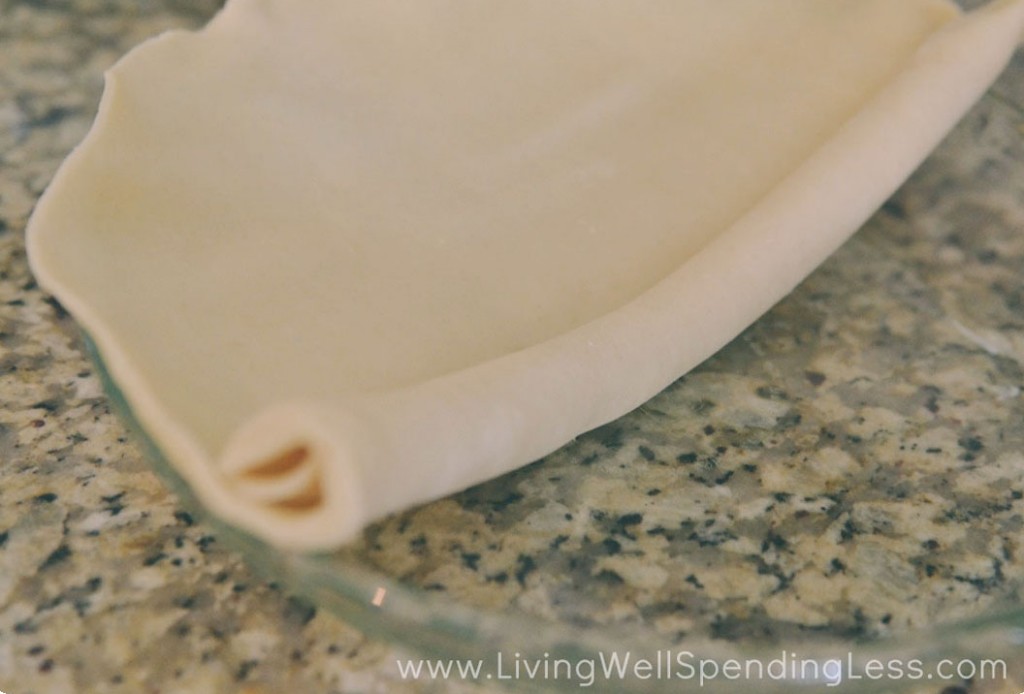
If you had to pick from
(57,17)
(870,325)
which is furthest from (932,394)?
(57,17)

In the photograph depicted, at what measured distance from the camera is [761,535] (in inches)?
16.3

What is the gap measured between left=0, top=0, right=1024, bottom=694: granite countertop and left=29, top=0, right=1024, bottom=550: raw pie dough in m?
0.04

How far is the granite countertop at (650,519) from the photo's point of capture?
0.37 m

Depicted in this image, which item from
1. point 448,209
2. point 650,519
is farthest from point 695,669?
point 448,209

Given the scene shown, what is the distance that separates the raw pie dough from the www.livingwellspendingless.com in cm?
7

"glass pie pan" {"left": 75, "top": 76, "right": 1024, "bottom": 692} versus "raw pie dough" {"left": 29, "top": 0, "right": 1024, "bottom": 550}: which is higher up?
"raw pie dough" {"left": 29, "top": 0, "right": 1024, "bottom": 550}

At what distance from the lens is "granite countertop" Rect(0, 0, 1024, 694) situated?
372 mm

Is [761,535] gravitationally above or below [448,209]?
below

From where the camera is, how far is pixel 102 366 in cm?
38

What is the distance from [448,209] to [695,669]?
0.29 meters

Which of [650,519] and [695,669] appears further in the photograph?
[650,519]

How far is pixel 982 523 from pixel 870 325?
5.8 inches

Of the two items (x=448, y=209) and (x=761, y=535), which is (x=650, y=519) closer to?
(x=761, y=535)

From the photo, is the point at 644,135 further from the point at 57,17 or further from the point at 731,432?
the point at 57,17
